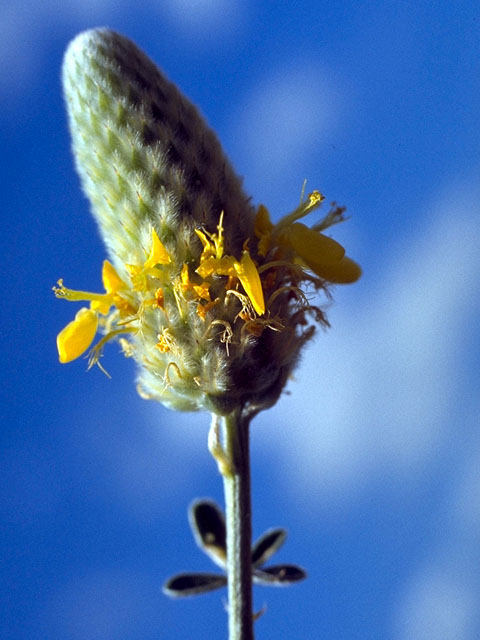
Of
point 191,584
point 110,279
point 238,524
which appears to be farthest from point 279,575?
point 110,279

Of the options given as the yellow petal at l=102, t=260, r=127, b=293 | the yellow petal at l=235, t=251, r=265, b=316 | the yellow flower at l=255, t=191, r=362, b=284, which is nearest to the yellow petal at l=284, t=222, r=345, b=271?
the yellow flower at l=255, t=191, r=362, b=284

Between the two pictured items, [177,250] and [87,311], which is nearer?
[177,250]

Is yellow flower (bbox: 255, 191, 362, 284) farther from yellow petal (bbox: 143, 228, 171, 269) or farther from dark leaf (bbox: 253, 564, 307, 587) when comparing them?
dark leaf (bbox: 253, 564, 307, 587)

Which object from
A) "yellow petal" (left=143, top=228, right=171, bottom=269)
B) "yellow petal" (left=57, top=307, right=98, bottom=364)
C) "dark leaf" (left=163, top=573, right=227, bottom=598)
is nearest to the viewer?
"yellow petal" (left=143, top=228, right=171, bottom=269)

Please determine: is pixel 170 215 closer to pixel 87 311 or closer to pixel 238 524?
pixel 87 311

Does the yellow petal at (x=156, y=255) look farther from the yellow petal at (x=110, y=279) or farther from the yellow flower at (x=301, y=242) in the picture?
the yellow flower at (x=301, y=242)
